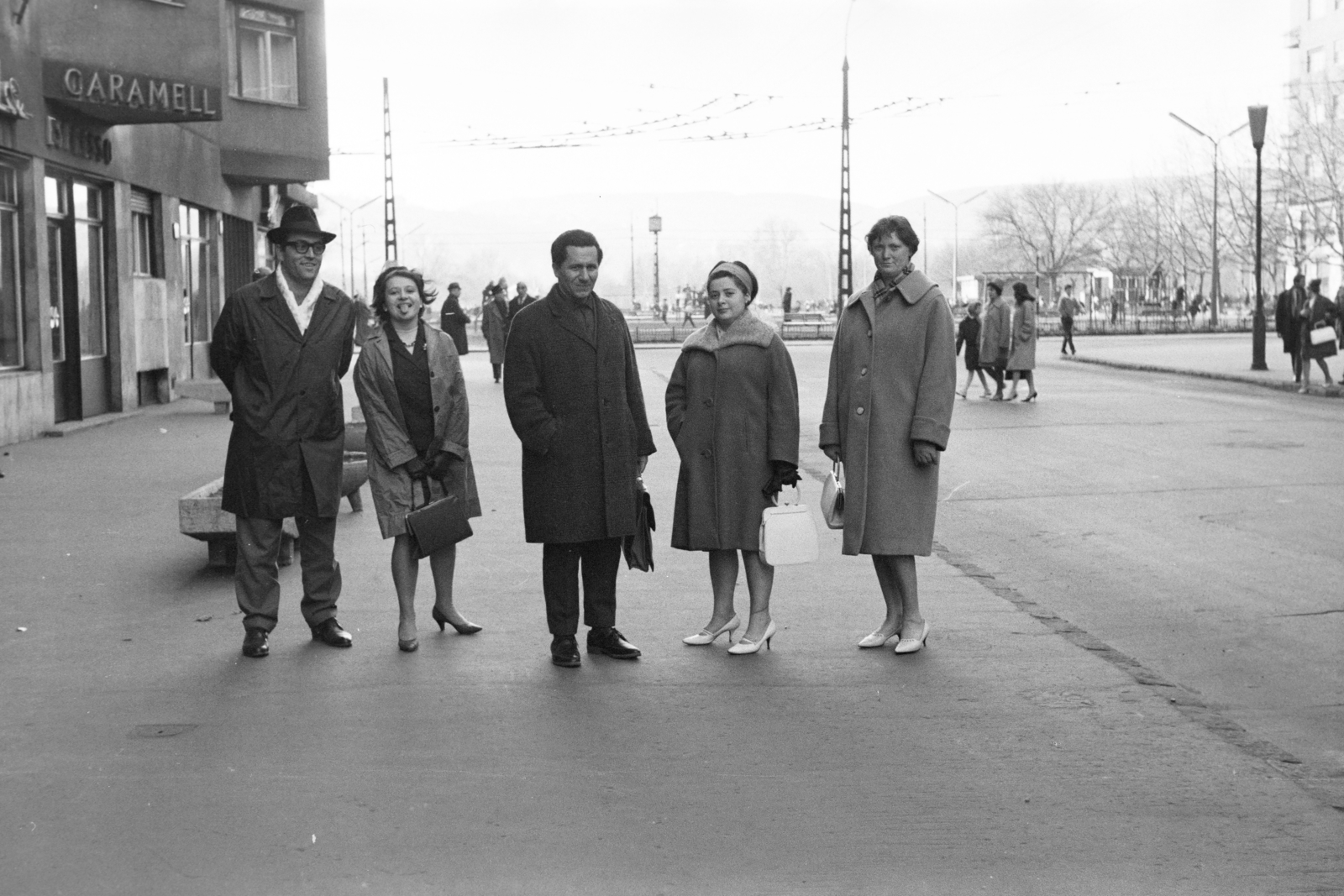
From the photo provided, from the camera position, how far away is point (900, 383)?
7.50 m

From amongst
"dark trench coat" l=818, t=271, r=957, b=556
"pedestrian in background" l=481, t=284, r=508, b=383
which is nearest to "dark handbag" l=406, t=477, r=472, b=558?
"dark trench coat" l=818, t=271, r=957, b=556

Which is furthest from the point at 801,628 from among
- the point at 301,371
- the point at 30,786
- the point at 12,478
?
the point at 12,478

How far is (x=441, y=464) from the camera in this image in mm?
7676

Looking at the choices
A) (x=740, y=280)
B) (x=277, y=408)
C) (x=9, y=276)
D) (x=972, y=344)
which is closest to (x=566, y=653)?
(x=277, y=408)

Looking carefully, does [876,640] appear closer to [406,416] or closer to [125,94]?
[406,416]

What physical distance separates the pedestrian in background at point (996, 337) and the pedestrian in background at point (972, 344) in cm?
36

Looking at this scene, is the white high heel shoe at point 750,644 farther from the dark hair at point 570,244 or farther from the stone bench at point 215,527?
the stone bench at point 215,527

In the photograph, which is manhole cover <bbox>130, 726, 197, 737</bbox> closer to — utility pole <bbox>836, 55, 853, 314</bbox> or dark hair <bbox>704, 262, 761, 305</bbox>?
dark hair <bbox>704, 262, 761, 305</bbox>

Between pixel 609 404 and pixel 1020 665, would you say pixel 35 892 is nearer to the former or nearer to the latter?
pixel 609 404

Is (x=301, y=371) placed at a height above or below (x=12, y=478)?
above

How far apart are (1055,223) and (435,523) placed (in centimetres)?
12026

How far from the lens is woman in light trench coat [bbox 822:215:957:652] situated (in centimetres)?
744

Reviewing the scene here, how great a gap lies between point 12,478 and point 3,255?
534 centimetres

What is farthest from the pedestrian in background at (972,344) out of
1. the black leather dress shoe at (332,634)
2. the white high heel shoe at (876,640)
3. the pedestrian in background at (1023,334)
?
the black leather dress shoe at (332,634)
